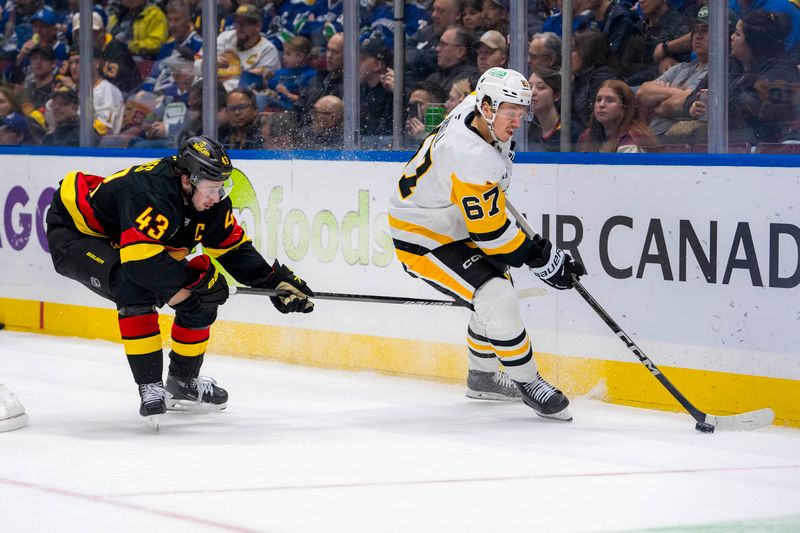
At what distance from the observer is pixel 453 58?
5543mm

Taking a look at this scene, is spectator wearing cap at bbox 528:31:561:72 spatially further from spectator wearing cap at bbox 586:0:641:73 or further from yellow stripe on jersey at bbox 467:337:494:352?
yellow stripe on jersey at bbox 467:337:494:352

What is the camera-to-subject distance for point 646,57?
194 inches

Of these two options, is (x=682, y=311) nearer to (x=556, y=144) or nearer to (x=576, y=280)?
(x=576, y=280)

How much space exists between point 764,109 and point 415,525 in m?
2.22

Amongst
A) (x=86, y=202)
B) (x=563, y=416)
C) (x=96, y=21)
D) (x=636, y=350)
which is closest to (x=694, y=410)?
(x=636, y=350)

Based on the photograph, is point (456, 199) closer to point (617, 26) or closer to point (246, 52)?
point (617, 26)

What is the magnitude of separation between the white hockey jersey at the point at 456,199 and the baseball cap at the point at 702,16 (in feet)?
2.79

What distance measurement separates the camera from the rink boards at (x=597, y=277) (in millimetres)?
4504

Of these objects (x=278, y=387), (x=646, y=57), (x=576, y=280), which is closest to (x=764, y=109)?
(x=646, y=57)

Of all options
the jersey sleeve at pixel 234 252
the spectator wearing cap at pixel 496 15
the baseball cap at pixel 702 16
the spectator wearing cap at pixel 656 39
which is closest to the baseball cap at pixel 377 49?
the spectator wearing cap at pixel 496 15

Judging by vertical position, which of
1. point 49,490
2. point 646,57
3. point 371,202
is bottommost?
point 49,490

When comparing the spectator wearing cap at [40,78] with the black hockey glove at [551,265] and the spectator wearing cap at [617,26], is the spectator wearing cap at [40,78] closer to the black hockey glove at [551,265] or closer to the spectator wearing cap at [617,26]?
the spectator wearing cap at [617,26]

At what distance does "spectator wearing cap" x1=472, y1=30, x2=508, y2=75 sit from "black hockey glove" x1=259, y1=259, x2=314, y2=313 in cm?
130

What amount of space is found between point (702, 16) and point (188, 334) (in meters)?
2.13
